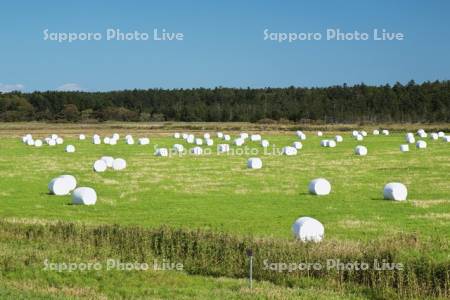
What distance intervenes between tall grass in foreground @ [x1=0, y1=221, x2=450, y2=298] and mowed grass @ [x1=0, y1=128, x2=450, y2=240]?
2980 mm

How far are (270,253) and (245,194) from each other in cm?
1565

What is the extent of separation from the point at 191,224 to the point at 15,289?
9.70 m

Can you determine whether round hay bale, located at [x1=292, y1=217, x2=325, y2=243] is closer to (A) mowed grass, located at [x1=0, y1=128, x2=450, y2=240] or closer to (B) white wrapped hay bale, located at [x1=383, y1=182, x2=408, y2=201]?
(A) mowed grass, located at [x1=0, y1=128, x2=450, y2=240]

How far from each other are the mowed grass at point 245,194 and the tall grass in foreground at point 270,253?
9.78 ft

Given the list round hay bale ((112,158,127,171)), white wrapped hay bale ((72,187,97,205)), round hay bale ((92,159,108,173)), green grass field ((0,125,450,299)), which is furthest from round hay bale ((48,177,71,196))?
round hay bale ((112,158,127,171))

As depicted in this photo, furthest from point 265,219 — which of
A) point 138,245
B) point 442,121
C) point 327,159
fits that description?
point 442,121

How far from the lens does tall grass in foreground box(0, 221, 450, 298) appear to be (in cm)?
1712

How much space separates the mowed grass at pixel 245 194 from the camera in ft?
86.5

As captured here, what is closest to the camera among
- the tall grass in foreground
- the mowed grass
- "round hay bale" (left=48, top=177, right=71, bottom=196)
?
the tall grass in foreground

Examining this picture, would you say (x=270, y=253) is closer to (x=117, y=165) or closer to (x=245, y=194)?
(x=245, y=194)

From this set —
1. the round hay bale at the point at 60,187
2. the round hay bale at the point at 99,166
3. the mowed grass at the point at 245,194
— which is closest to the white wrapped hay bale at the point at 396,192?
the mowed grass at the point at 245,194

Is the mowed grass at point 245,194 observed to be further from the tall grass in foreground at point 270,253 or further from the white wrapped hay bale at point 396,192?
the tall grass in foreground at point 270,253

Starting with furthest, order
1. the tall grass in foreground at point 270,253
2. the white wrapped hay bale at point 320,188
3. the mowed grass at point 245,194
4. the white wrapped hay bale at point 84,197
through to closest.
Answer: the white wrapped hay bale at point 320,188
the white wrapped hay bale at point 84,197
the mowed grass at point 245,194
the tall grass in foreground at point 270,253

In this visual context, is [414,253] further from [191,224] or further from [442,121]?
[442,121]
